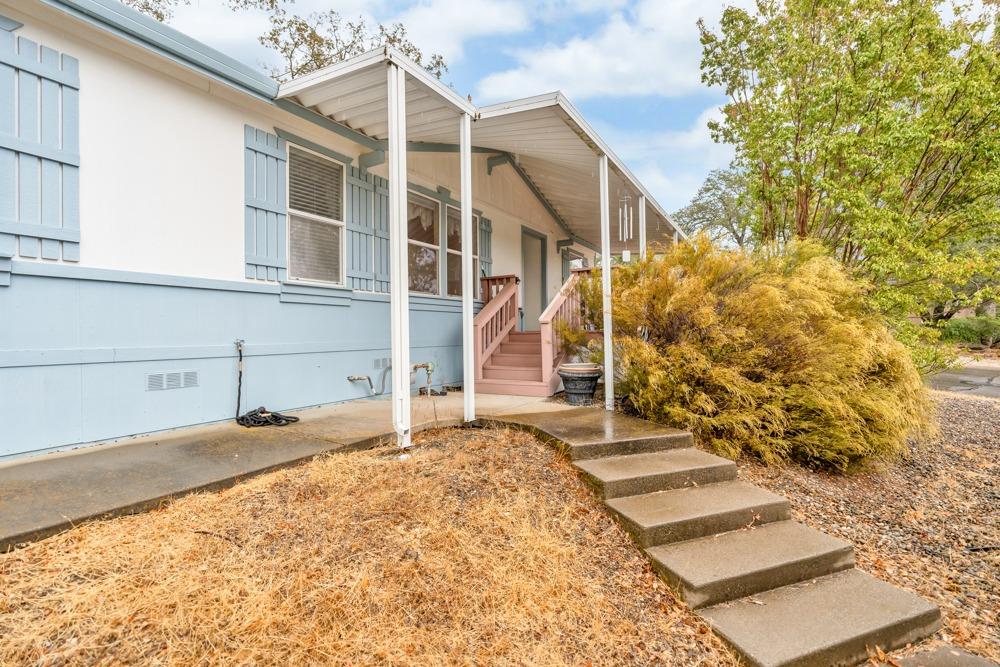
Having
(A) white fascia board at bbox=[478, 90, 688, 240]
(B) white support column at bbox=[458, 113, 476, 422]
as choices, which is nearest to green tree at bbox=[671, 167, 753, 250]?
(A) white fascia board at bbox=[478, 90, 688, 240]

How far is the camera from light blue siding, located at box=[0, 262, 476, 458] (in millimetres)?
3182

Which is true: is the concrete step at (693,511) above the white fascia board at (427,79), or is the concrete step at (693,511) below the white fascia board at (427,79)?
below

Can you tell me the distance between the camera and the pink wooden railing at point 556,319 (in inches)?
230

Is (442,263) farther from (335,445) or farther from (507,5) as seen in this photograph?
Answer: (507,5)

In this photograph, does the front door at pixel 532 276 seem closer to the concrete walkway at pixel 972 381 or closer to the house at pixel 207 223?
the house at pixel 207 223

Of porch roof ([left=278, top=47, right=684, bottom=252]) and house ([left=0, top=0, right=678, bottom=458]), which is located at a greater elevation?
porch roof ([left=278, top=47, right=684, bottom=252])

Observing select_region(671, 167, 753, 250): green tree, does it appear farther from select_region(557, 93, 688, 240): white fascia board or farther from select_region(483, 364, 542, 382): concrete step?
select_region(483, 364, 542, 382): concrete step

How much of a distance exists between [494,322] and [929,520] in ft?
15.9

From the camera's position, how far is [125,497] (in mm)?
2479

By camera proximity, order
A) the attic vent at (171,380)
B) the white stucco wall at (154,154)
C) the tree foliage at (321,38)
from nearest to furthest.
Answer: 1. the white stucco wall at (154,154)
2. the attic vent at (171,380)
3. the tree foliage at (321,38)

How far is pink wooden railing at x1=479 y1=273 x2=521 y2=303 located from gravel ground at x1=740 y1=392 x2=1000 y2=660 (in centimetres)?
416

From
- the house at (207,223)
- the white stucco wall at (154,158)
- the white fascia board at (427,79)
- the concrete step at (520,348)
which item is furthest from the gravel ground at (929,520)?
the white stucco wall at (154,158)

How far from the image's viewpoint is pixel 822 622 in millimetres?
2209

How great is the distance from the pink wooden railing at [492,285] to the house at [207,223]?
105 centimetres
